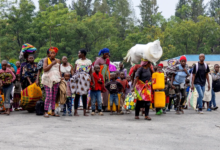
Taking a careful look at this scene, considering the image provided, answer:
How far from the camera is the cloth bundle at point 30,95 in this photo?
35.8 ft

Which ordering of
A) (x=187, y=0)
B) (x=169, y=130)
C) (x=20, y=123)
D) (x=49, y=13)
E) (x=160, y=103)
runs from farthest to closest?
Result: (x=187, y=0) < (x=49, y=13) < (x=160, y=103) < (x=20, y=123) < (x=169, y=130)

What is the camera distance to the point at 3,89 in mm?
11078

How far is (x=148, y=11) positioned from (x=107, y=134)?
74.2 metres

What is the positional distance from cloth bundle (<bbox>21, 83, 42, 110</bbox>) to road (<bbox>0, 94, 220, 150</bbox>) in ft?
3.41

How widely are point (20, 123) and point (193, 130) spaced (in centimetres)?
422

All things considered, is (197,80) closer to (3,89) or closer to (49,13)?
(3,89)

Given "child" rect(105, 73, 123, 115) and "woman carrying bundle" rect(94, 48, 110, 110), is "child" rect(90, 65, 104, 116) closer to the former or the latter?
"child" rect(105, 73, 123, 115)

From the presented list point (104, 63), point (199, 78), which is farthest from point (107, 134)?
point (199, 78)

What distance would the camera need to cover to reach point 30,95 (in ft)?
35.8

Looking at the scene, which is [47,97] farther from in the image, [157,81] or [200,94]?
[200,94]

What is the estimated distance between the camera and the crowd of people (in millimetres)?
10203

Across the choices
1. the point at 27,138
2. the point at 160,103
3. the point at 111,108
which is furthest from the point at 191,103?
the point at 27,138

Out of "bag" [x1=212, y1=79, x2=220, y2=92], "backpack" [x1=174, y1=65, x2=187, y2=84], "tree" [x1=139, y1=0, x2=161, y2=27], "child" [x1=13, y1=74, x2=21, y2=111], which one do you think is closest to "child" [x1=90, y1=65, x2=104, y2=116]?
"backpack" [x1=174, y1=65, x2=187, y2=84]

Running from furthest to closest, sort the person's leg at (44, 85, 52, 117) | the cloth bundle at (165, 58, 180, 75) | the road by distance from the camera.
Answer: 1. the cloth bundle at (165, 58, 180, 75)
2. the person's leg at (44, 85, 52, 117)
3. the road
